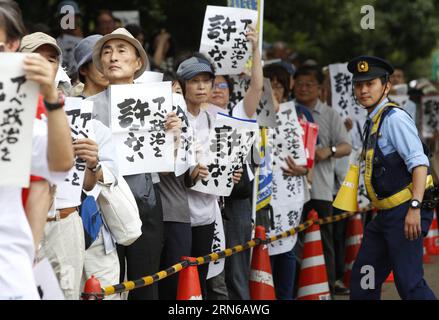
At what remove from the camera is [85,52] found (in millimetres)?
6660

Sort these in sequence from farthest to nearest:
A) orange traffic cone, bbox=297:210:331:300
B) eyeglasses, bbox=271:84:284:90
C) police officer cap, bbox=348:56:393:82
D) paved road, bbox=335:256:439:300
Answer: paved road, bbox=335:256:439:300 < eyeglasses, bbox=271:84:284:90 < orange traffic cone, bbox=297:210:331:300 < police officer cap, bbox=348:56:393:82

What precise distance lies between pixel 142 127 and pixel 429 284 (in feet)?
17.9

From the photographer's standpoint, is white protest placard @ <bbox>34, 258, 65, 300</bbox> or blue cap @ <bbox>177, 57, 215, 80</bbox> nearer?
white protest placard @ <bbox>34, 258, 65, 300</bbox>

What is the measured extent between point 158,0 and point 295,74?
3.52 metres

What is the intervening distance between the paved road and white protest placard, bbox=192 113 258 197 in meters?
3.16

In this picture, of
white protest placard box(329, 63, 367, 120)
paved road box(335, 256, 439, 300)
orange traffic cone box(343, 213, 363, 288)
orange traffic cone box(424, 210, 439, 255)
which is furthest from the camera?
orange traffic cone box(424, 210, 439, 255)

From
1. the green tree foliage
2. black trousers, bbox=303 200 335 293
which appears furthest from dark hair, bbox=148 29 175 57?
black trousers, bbox=303 200 335 293

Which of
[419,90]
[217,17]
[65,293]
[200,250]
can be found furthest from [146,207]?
[419,90]

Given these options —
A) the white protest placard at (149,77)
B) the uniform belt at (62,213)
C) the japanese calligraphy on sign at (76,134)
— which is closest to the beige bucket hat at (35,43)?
the japanese calligraphy on sign at (76,134)

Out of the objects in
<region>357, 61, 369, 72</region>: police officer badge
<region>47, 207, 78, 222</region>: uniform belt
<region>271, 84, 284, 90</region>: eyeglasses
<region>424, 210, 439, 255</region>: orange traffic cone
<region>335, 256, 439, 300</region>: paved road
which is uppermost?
<region>357, 61, 369, 72</region>: police officer badge

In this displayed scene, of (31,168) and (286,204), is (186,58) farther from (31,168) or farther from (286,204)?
(31,168)

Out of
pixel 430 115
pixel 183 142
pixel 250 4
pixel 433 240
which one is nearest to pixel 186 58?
pixel 183 142

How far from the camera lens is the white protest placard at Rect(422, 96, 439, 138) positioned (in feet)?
45.7

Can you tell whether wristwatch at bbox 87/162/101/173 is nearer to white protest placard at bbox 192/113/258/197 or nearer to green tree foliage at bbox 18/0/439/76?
white protest placard at bbox 192/113/258/197
